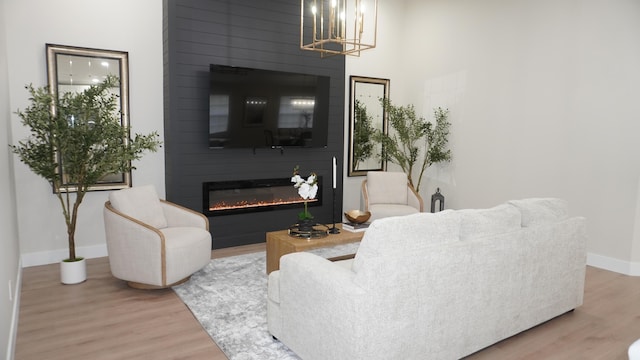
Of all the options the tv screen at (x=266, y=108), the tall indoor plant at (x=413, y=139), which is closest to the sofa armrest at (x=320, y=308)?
the tv screen at (x=266, y=108)

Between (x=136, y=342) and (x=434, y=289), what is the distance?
2.02 meters

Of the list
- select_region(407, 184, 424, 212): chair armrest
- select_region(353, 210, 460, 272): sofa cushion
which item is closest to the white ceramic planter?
select_region(353, 210, 460, 272): sofa cushion

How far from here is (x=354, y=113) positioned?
6.67 metres

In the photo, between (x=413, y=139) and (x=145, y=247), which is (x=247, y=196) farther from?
(x=413, y=139)

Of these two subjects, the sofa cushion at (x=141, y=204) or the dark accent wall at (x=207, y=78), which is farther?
the dark accent wall at (x=207, y=78)

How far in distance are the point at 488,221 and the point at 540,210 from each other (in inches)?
25.7

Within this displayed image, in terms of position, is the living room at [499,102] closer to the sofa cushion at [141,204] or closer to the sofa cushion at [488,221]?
the sofa cushion at [141,204]

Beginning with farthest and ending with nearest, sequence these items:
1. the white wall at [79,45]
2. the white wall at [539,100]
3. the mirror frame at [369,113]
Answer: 1. the mirror frame at [369,113]
2. the white wall at [539,100]
3. the white wall at [79,45]

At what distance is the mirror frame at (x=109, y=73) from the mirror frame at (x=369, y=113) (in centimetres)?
316

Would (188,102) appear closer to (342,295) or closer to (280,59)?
(280,59)

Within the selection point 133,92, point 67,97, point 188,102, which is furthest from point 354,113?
point 67,97

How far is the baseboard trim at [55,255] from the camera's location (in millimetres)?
4574

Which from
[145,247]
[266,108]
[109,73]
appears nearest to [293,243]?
[145,247]

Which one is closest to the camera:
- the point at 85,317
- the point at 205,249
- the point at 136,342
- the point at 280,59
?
the point at 136,342
